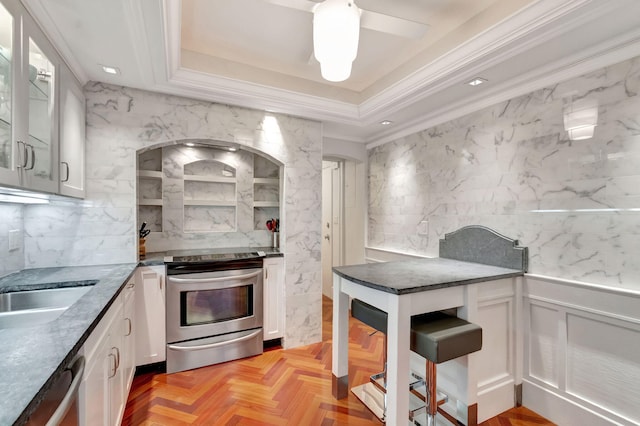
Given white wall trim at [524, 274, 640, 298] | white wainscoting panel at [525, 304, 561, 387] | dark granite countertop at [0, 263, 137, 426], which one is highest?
dark granite countertop at [0, 263, 137, 426]

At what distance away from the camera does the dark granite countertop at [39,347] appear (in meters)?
0.69

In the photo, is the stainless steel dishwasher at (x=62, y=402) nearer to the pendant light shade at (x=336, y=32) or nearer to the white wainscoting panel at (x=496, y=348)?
the pendant light shade at (x=336, y=32)

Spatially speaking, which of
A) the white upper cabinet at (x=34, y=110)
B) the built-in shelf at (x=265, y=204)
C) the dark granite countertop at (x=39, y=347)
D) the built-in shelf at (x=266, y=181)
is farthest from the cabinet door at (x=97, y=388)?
the built-in shelf at (x=266, y=181)

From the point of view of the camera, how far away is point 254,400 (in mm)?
2217

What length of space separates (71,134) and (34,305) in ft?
3.73

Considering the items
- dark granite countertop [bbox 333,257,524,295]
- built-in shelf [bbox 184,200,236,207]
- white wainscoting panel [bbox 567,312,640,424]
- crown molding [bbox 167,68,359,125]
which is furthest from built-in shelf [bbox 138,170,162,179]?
white wainscoting panel [bbox 567,312,640,424]

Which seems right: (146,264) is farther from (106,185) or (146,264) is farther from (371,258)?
(371,258)

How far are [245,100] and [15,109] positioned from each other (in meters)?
1.68

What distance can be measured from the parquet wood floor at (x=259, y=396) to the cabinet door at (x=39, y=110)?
1662 millimetres

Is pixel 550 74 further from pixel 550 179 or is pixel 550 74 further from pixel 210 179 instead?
pixel 210 179

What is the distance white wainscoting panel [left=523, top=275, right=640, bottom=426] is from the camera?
5.61 feet

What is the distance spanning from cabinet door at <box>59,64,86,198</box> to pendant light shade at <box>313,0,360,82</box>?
167cm

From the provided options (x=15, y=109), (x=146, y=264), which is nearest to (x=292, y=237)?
(x=146, y=264)

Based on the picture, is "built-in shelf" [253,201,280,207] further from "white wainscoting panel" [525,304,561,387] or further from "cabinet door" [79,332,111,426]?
"white wainscoting panel" [525,304,561,387]
